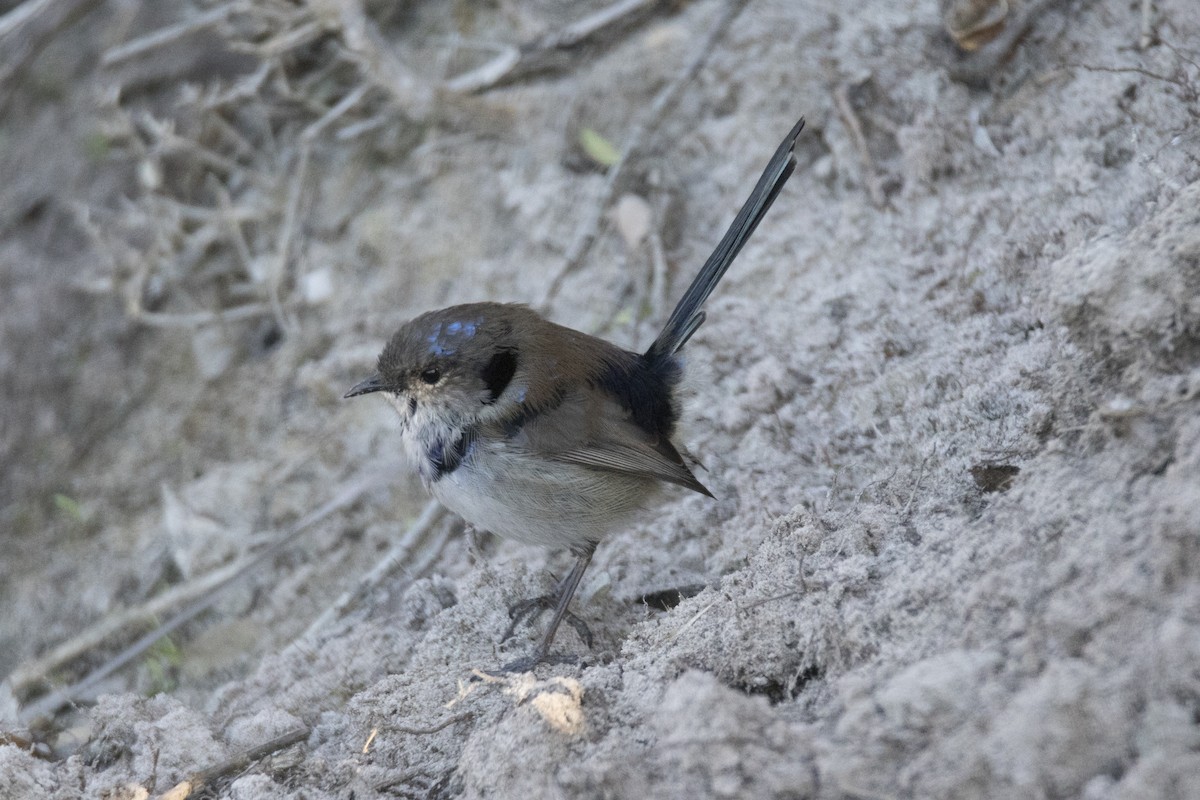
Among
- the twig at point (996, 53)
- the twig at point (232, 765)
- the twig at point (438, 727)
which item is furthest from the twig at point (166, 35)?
the twig at point (438, 727)

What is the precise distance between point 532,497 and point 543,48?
3222mm

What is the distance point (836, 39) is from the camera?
5.22 metres

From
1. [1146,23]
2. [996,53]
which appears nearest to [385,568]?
[996,53]

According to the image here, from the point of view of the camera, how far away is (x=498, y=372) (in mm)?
3998

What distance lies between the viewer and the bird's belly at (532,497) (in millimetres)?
3738

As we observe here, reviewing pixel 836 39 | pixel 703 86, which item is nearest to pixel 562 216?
pixel 703 86

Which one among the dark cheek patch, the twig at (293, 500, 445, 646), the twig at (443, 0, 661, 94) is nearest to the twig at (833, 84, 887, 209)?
the twig at (443, 0, 661, 94)

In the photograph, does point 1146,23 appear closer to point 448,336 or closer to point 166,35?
point 448,336

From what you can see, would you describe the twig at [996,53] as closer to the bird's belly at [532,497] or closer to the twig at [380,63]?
the bird's belly at [532,497]

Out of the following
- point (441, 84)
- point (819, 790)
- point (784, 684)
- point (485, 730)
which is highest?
point (441, 84)

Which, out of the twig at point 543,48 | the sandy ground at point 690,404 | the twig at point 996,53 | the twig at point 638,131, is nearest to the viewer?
the sandy ground at point 690,404

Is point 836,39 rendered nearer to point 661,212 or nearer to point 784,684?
point 661,212

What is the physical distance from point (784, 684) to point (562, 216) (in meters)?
3.54

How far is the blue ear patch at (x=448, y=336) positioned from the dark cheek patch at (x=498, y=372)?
14cm
